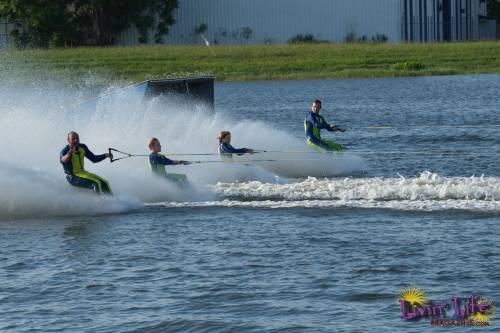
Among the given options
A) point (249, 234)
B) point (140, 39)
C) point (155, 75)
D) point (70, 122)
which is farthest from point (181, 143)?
point (140, 39)

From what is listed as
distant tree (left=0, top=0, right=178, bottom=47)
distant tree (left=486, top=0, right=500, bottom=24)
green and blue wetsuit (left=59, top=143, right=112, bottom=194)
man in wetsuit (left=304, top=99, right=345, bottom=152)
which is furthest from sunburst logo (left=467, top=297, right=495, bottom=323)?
distant tree (left=486, top=0, right=500, bottom=24)

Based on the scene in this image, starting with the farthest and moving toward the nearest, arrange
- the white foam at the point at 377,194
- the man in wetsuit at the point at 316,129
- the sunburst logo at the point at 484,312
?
the man in wetsuit at the point at 316,129
the white foam at the point at 377,194
the sunburst logo at the point at 484,312

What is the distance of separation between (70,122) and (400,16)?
4690 centimetres

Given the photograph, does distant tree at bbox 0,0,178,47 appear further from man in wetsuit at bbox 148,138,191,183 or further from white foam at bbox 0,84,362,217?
man in wetsuit at bbox 148,138,191,183

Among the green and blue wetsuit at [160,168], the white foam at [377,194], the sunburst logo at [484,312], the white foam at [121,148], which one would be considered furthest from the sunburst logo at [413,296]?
the green and blue wetsuit at [160,168]

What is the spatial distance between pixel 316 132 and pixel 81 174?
6.66 m

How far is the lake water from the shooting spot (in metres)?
14.9

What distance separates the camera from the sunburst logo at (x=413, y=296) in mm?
14641

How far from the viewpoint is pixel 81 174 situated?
872 inches

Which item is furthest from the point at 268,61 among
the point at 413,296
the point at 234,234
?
the point at 413,296

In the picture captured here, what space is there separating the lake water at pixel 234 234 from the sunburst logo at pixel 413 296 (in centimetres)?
17

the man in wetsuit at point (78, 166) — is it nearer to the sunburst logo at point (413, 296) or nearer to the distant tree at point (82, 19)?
the sunburst logo at point (413, 296)

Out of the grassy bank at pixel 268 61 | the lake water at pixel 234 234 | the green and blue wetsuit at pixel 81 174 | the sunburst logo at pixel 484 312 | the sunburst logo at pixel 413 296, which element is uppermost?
the grassy bank at pixel 268 61

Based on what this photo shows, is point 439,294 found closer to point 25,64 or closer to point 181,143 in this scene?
point 181,143
